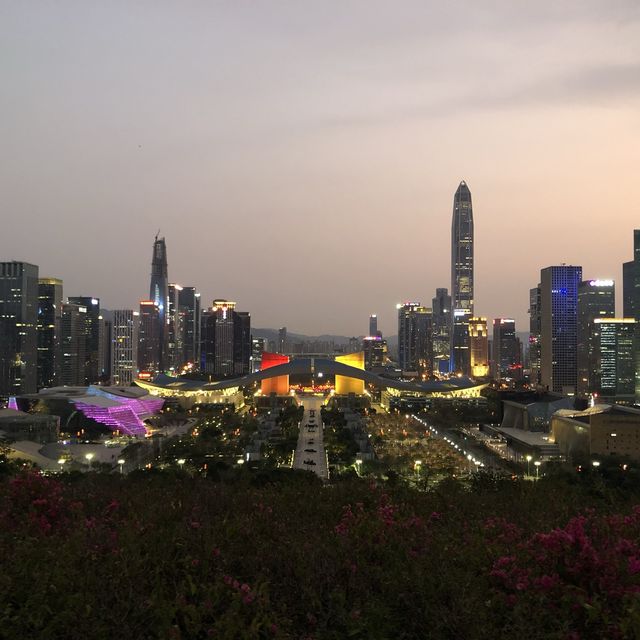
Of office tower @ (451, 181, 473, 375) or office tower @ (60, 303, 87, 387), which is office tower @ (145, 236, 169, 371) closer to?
office tower @ (60, 303, 87, 387)

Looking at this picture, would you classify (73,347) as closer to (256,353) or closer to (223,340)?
(223,340)

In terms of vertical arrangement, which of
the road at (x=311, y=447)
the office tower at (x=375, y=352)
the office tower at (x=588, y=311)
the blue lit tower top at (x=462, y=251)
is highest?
the blue lit tower top at (x=462, y=251)

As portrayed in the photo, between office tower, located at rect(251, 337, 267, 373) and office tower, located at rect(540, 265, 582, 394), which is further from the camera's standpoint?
office tower, located at rect(251, 337, 267, 373)

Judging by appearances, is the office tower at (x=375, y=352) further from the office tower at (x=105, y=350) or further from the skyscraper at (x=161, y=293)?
the office tower at (x=105, y=350)

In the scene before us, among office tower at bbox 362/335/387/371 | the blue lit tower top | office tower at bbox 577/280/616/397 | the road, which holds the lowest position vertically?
the road

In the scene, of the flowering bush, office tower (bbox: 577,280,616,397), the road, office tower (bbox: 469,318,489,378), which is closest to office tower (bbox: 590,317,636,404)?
office tower (bbox: 577,280,616,397)

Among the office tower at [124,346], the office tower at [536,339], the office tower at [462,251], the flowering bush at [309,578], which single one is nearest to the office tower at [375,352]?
the office tower at [462,251]
